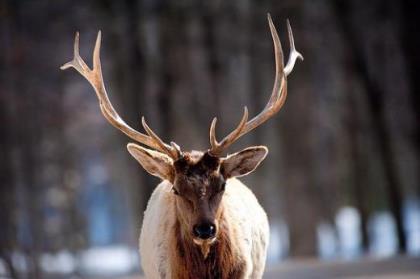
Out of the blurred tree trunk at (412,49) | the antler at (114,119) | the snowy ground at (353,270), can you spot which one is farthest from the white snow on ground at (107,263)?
the antler at (114,119)

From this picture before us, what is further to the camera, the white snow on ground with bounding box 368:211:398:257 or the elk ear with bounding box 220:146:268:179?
the white snow on ground with bounding box 368:211:398:257

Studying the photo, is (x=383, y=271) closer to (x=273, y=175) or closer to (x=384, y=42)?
(x=384, y=42)

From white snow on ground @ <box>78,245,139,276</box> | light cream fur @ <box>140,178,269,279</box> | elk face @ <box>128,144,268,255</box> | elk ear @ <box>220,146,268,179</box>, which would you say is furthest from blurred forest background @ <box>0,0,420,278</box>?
elk ear @ <box>220,146,268,179</box>

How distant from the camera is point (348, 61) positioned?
26.2 m

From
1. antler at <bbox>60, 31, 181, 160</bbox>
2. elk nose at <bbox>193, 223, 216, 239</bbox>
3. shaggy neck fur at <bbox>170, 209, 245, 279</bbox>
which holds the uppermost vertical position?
antler at <bbox>60, 31, 181, 160</bbox>

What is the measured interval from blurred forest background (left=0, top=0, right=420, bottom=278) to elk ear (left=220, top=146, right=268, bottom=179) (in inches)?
468

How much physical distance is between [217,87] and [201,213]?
1865 cm

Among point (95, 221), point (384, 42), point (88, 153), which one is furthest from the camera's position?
point (95, 221)

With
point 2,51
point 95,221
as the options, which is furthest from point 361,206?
point 95,221

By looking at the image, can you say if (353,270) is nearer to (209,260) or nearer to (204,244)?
(209,260)

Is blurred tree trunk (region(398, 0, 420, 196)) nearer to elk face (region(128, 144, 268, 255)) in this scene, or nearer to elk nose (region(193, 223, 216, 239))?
elk face (region(128, 144, 268, 255))

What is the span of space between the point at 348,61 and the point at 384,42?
9.06 feet

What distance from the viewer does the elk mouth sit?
862cm

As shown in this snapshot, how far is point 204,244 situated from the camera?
8.77 metres
